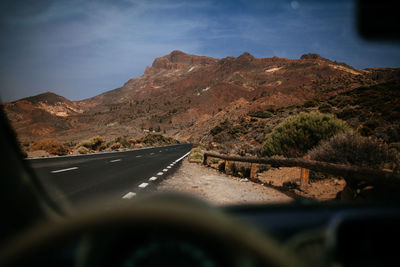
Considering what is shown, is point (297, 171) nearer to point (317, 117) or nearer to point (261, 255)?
point (317, 117)

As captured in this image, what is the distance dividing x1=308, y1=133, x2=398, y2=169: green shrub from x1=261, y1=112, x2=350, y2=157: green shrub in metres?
3.35

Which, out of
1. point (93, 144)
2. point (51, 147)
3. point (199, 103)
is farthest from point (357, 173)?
point (199, 103)

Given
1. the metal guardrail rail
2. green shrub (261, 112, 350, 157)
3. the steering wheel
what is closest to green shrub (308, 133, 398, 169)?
the metal guardrail rail

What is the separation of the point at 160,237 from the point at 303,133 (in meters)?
13.7

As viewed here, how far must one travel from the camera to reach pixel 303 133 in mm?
13414

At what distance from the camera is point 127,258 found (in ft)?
3.17

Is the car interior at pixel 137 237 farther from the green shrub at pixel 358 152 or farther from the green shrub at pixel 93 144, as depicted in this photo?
the green shrub at pixel 93 144

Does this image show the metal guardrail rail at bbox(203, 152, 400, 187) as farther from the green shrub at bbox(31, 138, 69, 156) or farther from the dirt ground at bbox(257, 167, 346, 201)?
the green shrub at bbox(31, 138, 69, 156)

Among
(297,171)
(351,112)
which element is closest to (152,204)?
(297,171)

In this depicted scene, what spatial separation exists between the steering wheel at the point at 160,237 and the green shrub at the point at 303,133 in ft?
43.6

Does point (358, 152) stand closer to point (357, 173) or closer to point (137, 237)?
point (357, 173)

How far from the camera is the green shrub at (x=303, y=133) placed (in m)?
13.1

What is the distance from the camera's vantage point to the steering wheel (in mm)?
833

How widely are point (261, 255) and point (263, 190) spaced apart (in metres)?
7.84
